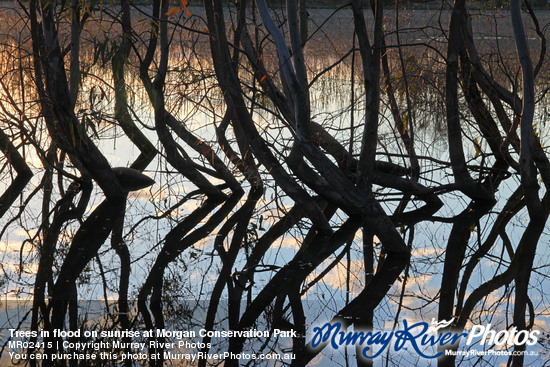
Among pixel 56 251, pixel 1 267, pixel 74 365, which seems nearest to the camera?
pixel 74 365

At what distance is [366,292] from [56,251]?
67.3 inches

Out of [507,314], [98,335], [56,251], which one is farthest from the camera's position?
[56,251]

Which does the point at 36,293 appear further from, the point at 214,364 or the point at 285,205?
the point at 285,205

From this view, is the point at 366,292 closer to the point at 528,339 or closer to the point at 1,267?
the point at 528,339

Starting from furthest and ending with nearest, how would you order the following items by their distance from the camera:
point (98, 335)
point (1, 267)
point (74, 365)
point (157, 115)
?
point (157, 115)
point (1, 267)
point (98, 335)
point (74, 365)

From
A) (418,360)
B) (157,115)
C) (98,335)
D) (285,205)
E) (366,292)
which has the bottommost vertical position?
(418,360)

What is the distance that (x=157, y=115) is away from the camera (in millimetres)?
5391

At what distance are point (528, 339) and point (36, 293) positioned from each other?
2081 millimetres

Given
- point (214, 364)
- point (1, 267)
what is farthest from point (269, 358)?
point (1, 267)

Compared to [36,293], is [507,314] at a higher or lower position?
lower

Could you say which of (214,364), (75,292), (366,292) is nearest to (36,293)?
(75,292)

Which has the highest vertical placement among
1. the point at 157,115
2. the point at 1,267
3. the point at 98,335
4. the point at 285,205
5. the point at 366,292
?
the point at 157,115

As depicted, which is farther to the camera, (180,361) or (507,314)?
(507,314)

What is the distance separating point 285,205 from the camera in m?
5.41
